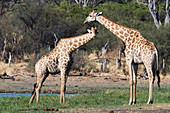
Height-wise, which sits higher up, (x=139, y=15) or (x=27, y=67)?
(x=139, y=15)

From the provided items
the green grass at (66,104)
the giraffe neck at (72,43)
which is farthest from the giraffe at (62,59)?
the green grass at (66,104)

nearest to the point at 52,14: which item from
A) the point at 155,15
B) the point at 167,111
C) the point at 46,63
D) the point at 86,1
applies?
the point at 155,15

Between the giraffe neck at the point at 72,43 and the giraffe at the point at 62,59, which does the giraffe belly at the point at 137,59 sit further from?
the giraffe neck at the point at 72,43

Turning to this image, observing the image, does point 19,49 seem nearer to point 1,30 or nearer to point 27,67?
point 1,30

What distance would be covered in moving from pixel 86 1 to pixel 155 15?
57.7ft

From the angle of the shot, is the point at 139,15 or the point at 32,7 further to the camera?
the point at 139,15

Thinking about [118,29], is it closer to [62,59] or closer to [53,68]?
[62,59]

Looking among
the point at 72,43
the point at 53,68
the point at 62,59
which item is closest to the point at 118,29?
the point at 72,43

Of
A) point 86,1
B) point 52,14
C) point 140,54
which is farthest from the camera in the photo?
point 86,1

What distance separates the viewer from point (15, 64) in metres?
34.9

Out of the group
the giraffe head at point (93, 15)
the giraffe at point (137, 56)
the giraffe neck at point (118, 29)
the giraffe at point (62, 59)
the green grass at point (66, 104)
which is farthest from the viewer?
the giraffe head at point (93, 15)

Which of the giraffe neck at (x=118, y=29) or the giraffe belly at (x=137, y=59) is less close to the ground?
the giraffe neck at (x=118, y=29)

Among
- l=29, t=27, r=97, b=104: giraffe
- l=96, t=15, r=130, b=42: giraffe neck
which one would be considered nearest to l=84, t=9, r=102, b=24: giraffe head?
l=96, t=15, r=130, b=42: giraffe neck

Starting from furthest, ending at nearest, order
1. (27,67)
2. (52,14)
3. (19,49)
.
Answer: (52,14), (19,49), (27,67)
